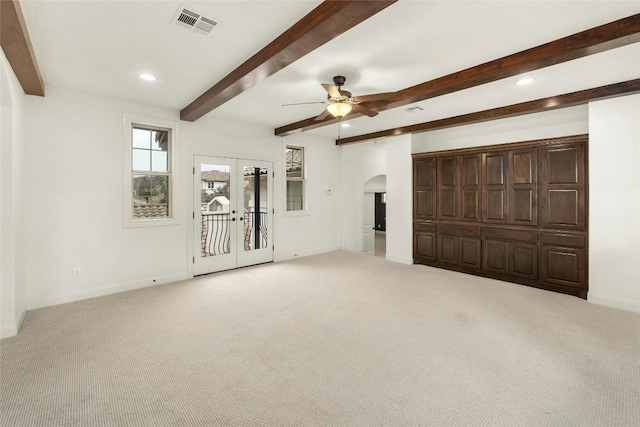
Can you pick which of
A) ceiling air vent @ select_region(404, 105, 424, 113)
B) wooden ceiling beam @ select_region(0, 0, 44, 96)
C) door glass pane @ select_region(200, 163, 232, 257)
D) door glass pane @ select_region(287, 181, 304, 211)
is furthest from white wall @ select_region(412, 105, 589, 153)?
wooden ceiling beam @ select_region(0, 0, 44, 96)

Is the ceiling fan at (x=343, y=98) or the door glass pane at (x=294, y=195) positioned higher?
the ceiling fan at (x=343, y=98)

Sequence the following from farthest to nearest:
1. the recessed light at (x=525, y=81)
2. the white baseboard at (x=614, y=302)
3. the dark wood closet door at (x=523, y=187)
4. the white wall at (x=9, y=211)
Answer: the dark wood closet door at (x=523, y=187)
the white baseboard at (x=614, y=302)
the recessed light at (x=525, y=81)
the white wall at (x=9, y=211)

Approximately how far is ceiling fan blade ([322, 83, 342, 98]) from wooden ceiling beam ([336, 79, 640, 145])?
2.63 m

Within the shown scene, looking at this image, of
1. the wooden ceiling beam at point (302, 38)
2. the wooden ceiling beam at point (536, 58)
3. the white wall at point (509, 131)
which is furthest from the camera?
the white wall at point (509, 131)

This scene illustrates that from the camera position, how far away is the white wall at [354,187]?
290 inches

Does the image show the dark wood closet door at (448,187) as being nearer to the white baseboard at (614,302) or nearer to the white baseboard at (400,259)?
the white baseboard at (400,259)

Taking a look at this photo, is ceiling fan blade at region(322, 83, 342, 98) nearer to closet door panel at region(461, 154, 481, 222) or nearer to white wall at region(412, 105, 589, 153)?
closet door panel at region(461, 154, 481, 222)

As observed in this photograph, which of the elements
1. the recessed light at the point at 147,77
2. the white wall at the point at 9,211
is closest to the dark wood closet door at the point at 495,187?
the recessed light at the point at 147,77

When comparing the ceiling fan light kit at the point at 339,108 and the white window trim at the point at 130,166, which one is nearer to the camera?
the ceiling fan light kit at the point at 339,108

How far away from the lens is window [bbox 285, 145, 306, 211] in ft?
21.3

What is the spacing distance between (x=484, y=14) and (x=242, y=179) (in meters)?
4.32

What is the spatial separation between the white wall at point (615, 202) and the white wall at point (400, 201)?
8.87 ft

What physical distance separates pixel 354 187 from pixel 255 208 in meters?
2.78

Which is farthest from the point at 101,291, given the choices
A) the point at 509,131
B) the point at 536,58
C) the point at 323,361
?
the point at 509,131
